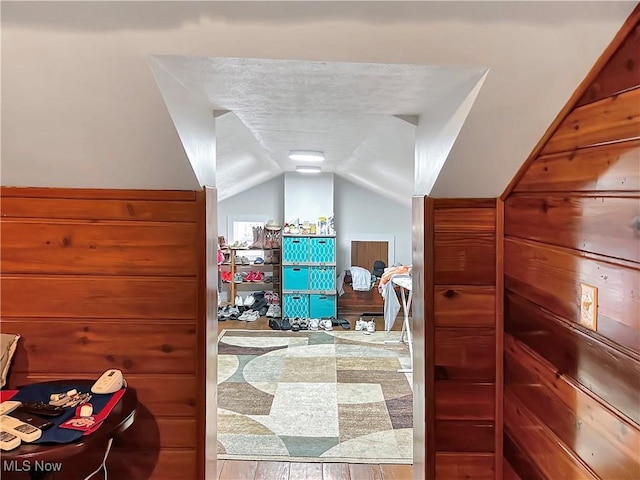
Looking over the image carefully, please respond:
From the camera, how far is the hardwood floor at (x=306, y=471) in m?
Answer: 2.34

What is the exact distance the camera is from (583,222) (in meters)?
1.20

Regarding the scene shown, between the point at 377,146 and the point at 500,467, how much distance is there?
2001mm

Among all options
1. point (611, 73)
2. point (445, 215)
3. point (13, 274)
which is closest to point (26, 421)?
point (13, 274)

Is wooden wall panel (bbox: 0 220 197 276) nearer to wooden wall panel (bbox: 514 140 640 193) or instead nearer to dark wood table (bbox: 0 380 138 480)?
dark wood table (bbox: 0 380 138 480)

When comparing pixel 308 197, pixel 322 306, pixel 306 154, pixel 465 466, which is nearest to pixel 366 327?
pixel 322 306

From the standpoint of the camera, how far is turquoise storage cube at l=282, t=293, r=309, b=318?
20.1 ft

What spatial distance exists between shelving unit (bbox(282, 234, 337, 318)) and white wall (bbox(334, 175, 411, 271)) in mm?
787

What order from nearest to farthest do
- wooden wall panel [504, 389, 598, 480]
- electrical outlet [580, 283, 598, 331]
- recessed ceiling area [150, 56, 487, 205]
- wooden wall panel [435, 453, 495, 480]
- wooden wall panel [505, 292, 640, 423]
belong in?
wooden wall panel [505, 292, 640, 423]
electrical outlet [580, 283, 598, 331]
wooden wall panel [504, 389, 598, 480]
recessed ceiling area [150, 56, 487, 205]
wooden wall panel [435, 453, 495, 480]

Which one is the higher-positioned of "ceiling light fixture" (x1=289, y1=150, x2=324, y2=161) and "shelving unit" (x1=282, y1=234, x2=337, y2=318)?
"ceiling light fixture" (x1=289, y1=150, x2=324, y2=161)

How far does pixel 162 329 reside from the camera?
184 centimetres

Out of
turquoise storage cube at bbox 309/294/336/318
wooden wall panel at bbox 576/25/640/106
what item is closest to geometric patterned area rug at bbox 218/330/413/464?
turquoise storage cube at bbox 309/294/336/318

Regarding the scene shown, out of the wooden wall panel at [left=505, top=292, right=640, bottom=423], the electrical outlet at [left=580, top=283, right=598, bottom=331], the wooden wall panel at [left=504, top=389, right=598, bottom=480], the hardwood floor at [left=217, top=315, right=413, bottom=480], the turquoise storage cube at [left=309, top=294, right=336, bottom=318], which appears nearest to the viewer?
the wooden wall panel at [left=505, top=292, right=640, bottom=423]

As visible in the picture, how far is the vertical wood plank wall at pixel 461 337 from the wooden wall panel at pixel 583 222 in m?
0.23

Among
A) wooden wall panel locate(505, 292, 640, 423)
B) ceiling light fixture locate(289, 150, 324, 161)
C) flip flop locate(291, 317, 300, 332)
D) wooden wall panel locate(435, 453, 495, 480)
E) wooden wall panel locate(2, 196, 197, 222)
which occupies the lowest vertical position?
flip flop locate(291, 317, 300, 332)
